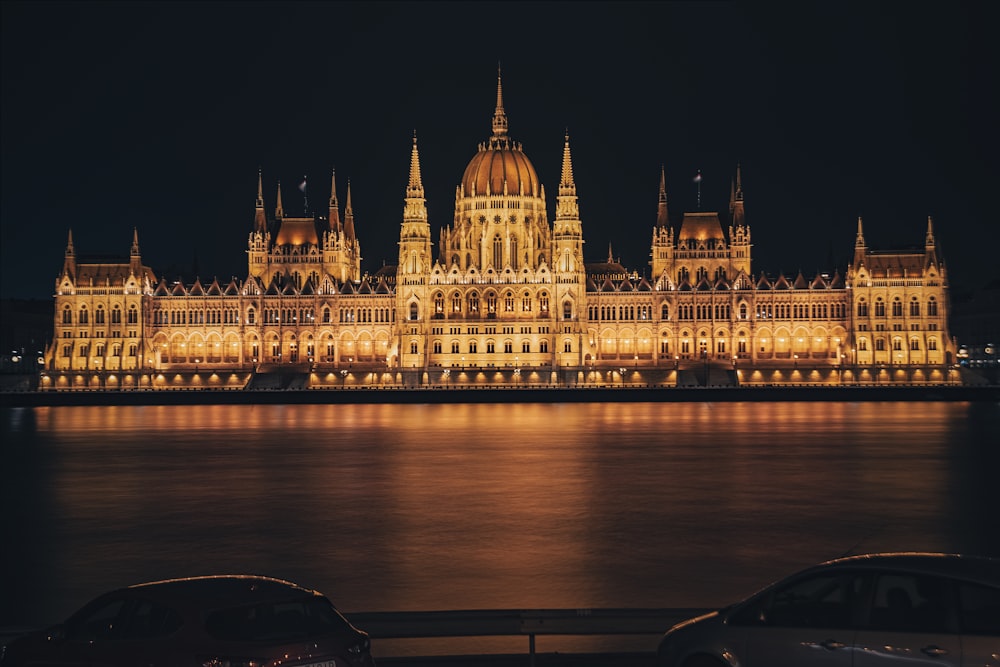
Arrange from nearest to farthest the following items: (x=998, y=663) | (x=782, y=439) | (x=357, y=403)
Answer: (x=998, y=663) → (x=782, y=439) → (x=357, y=403)

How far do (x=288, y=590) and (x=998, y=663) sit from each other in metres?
6.01

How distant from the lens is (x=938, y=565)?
390 inches

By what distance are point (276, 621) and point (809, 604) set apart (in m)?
4.70

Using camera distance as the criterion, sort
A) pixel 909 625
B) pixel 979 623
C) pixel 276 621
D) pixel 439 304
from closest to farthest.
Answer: pixel 979 623 → pixel 909 625 → pixel 276 621 → pixel 439 304

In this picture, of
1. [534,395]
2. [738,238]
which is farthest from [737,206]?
[534,395]

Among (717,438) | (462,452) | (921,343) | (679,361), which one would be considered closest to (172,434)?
(462,452)

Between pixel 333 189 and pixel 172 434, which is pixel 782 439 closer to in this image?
pixel 172 434

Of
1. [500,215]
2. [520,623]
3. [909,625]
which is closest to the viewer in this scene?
[909,625]

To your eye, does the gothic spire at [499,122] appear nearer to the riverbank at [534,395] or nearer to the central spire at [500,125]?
the central spire at [500,125]

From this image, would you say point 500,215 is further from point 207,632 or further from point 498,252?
point 207,632

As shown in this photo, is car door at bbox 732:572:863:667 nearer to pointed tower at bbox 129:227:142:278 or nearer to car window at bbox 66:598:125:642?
car window at bbox 66:598:125:642

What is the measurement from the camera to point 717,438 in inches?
2242

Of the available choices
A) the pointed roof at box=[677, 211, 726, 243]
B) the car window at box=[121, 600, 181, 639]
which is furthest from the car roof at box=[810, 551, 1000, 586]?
the pointed roof at box=[677, 211, 726, 243]

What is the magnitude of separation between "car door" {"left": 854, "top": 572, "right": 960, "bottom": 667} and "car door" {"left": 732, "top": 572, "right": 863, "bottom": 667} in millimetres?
161
